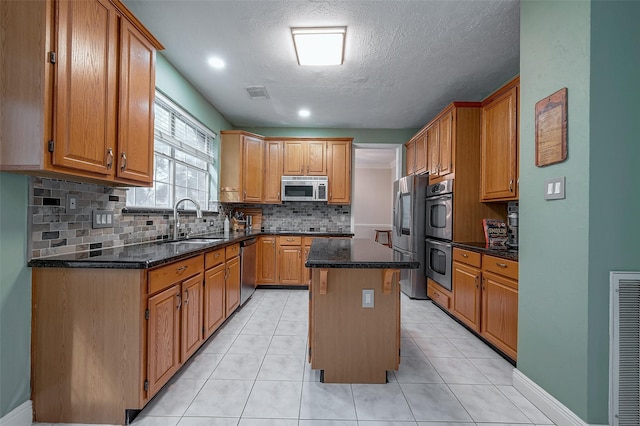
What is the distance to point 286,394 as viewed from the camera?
70.7 inches

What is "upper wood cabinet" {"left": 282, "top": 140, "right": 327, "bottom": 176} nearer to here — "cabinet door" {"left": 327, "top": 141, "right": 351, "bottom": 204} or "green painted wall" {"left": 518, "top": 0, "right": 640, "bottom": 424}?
"cabinet door" {"left": 327, "top": 141, "right": 351, "bottom": 204}

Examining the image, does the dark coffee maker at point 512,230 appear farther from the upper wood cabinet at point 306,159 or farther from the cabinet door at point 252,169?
the cabinet door at point 252,169

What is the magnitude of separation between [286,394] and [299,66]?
2.95 meters

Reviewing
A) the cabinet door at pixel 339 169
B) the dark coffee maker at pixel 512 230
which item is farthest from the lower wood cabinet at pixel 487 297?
the cabinet door at pixel 339 169

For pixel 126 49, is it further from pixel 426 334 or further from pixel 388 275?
pixel 426 334

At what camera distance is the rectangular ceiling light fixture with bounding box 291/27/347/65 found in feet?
7.52

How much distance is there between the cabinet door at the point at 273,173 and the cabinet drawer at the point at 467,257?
2882 millimetres

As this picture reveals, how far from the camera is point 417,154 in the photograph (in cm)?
434

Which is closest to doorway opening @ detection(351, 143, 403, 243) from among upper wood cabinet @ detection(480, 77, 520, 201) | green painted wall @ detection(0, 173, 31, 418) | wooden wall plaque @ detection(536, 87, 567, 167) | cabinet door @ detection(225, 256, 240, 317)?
upper wood cabinet @ detection(480, 77, 520, 201)

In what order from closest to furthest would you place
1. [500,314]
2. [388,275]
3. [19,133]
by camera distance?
[19,133] < [388,275] < [500,314]

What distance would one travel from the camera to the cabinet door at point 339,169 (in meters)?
4.71

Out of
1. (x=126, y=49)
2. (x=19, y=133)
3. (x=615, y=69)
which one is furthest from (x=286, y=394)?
(x=615, y=69)

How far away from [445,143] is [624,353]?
2.55 meters

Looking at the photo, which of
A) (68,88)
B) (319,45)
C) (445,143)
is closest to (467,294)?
(445,143)
